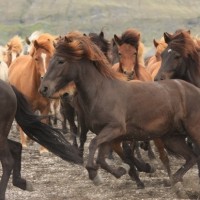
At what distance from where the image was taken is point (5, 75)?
51.6 feet

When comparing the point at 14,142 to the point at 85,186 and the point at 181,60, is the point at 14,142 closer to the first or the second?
the point at 85,186

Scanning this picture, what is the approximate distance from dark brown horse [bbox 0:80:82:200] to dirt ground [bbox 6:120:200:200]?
48 centimetres

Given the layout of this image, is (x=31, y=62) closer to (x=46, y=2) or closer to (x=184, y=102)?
(x=184, y=102)

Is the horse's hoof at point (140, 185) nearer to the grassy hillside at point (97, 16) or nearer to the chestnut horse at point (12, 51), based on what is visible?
the chestnut horse at point (12, 51)

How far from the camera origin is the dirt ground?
8023 mm

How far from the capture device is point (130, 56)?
10.8 meters

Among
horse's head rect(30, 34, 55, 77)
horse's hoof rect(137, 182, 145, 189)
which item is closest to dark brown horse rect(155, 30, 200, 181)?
horse's hoof rect(137, 182, 145, 189)

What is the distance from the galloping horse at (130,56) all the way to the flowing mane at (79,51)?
110 inches

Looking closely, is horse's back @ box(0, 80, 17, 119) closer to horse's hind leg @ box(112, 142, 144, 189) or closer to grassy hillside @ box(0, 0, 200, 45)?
horse's hind leg @ box(112, 142, 144, 189)

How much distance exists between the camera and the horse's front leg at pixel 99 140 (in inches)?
280

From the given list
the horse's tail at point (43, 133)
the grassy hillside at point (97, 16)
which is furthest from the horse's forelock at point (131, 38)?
the grassy hillside at point (97, 16)

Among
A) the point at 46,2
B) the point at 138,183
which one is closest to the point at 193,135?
the point at 138,183

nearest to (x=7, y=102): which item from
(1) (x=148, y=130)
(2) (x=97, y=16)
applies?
(1) (x=148, y=130)

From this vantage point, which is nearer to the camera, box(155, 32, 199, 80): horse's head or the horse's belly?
the horse's belly
